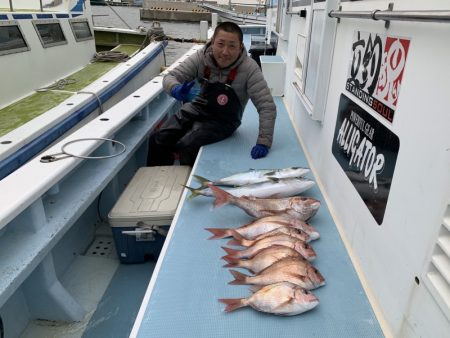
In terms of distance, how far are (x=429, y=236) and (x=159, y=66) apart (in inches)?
310

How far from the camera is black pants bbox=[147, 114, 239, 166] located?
3.63 metres

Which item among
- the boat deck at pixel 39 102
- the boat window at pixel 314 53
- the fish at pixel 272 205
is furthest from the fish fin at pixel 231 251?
the boat deck at pixel 39 102

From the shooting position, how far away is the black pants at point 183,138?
143 inches

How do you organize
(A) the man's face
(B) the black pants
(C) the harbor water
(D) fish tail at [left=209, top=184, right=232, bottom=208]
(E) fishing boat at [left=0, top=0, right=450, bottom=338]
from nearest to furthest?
1. (E) fishing boat at [left=0, top=0, right=450, bottom=338]
2. (D) fish tail at [left=209, top=184, right=232, bottom=208]
3. (A) the man's face
4. (B) the black pants
5. (C) the harbor water

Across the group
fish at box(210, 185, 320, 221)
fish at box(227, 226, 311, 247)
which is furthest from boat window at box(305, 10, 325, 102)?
fish at box(227, 226, 311, 247)

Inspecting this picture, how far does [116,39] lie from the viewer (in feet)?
33.4

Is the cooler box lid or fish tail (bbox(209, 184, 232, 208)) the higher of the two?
fish tail (bbox(209, 184, 232, 208))

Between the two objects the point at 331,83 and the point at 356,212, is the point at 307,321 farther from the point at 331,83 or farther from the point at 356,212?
the point at 331,83

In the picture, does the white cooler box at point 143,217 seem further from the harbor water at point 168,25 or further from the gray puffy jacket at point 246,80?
the harbor water at point 168,25

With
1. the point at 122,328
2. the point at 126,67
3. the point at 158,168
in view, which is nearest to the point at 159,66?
the point at 126,67

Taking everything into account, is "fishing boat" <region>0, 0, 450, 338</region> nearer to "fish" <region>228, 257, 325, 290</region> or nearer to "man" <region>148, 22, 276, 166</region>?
"fish" <region>228, 257, 325, 290</region>

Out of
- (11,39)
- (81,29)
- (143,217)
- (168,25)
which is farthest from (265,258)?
(168,25)

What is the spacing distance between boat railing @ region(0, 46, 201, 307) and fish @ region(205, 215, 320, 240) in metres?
0.95

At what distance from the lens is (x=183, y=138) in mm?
3650
